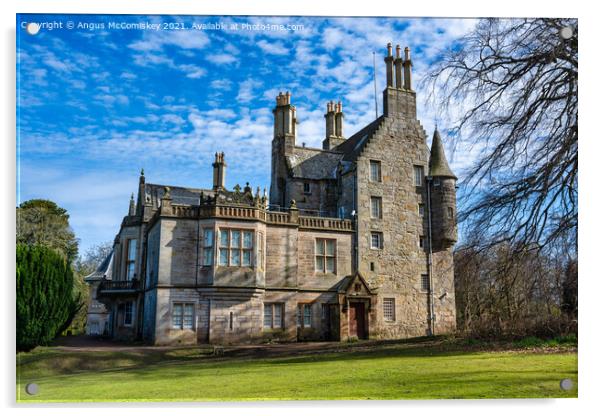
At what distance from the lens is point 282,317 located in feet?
74.6

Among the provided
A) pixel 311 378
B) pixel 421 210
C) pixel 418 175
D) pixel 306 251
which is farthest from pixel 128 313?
pixel 311 378

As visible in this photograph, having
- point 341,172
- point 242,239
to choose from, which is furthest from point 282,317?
point 341,172

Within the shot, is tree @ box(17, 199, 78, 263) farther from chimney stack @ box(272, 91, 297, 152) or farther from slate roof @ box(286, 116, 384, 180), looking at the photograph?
chimney stack @ box(272, 91, 297, 152)

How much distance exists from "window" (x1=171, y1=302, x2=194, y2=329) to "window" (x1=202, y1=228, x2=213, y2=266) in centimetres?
169

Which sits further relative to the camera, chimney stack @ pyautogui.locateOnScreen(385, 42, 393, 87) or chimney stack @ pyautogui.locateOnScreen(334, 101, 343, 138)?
chimney stack @ pyautogui.locateOnScreen(334, 101, 343, 138)

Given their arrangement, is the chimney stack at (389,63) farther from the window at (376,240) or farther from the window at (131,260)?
the window at (131,260)

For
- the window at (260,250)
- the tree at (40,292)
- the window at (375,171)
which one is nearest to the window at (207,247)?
the window at (260,250)

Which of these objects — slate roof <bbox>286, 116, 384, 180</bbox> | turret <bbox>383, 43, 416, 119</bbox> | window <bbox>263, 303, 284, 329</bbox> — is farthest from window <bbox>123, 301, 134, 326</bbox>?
turret <bbox>383, 43, 416, 119</bbox>

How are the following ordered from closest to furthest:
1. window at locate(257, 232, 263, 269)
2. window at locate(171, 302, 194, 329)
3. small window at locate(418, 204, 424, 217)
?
window at locate(171, 302, 194, 329) → window at locate(257, 232, 263, 269) → small window at locate(418, 204, 424, 217)

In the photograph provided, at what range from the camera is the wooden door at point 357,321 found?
77.3 feet

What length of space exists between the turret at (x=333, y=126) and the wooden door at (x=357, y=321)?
11972 mm

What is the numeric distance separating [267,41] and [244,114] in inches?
101

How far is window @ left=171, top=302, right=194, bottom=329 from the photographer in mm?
20891

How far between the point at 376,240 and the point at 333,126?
1077cm
